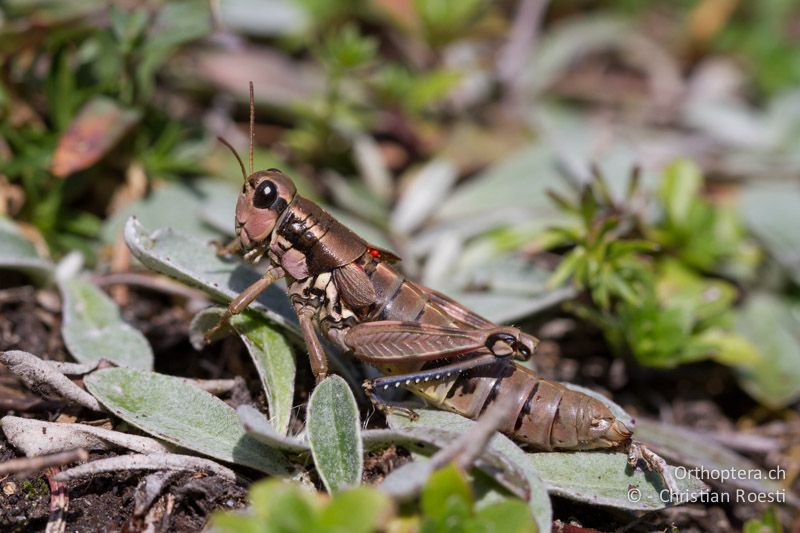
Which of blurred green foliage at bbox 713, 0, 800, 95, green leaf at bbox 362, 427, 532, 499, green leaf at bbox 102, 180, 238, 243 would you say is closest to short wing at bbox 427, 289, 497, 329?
green leaf at bbox 362, 427, 532, 499

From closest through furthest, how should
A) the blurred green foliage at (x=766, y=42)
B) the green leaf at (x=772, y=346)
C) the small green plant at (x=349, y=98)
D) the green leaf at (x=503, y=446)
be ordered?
the green leaf at (x=503, y=446)
the green leaf at (x=772, y=346)
the small green plant at (x=349, y=98)
the blurred green foliage at (x=766, y=42)

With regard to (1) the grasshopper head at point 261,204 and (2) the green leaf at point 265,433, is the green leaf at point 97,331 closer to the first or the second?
(1) the grasshopper head at point 261,204

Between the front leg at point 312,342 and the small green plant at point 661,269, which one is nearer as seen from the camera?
the front leg at point 312,342

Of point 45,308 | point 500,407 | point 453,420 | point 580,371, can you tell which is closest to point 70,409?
point 45,308

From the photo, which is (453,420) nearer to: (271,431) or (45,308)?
(271,431)

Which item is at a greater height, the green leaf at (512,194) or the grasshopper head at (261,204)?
the grasshopper head at (261,204)

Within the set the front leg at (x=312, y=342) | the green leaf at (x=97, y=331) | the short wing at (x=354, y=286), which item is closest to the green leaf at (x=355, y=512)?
the front leg at (x=312, y=342)

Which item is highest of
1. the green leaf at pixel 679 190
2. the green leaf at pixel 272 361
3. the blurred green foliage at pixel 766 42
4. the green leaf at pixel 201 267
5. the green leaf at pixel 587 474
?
the blurred green foliage at pixel 766 42

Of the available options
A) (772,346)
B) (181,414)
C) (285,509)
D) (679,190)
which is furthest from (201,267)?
(772,346)
